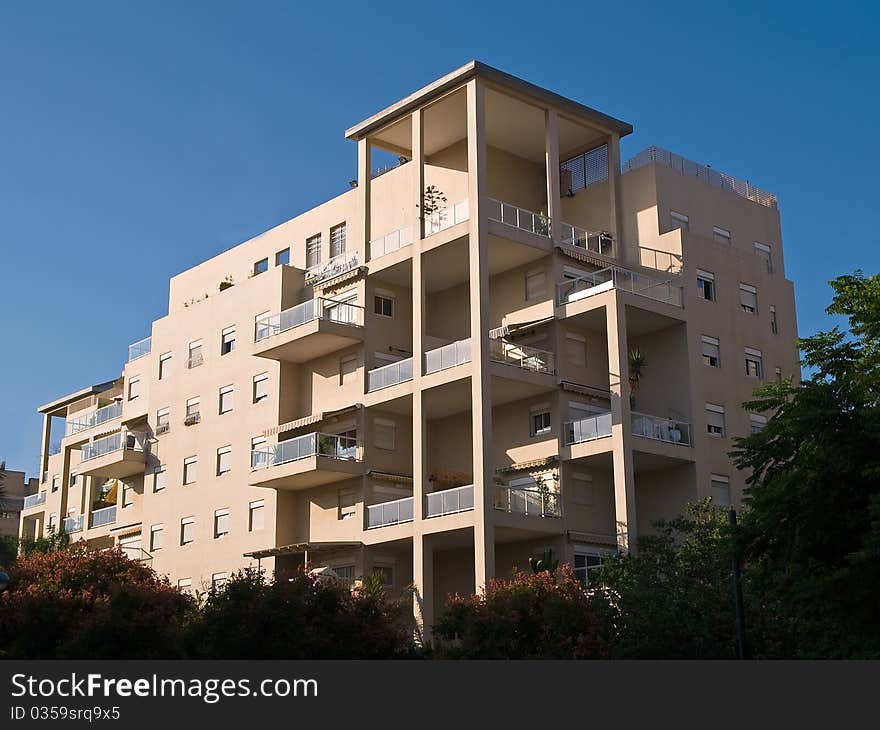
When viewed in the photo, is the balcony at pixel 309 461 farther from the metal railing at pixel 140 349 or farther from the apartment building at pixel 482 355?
the metal railing at pixel 140 349

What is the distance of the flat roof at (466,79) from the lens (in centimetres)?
4172

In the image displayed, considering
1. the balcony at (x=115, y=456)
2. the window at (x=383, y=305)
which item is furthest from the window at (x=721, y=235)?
the balcony at (x=115, y=456)

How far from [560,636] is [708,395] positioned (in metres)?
13.5

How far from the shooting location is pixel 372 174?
158ft

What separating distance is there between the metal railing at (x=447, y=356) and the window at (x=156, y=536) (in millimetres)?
15926

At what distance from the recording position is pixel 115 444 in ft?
177

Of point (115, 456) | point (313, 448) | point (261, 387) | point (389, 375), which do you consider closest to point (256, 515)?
point (261, 387)

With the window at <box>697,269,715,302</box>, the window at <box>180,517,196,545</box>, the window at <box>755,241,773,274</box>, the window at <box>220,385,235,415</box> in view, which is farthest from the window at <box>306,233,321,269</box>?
the window at <box>755,241,773,274</box>

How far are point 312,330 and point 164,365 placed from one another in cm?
1260

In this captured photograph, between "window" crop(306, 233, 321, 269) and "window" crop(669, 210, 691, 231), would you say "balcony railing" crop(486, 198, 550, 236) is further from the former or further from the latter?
"window" crop(306, 233, 321, 269)

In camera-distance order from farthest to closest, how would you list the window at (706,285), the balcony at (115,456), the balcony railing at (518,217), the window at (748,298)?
the balcony at (115,456)
the window at (748,298)
the window at (706,285)
the balcony railing at (518,217)

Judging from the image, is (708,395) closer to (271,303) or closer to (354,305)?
(354,305)

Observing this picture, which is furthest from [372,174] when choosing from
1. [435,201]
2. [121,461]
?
[121,461]
